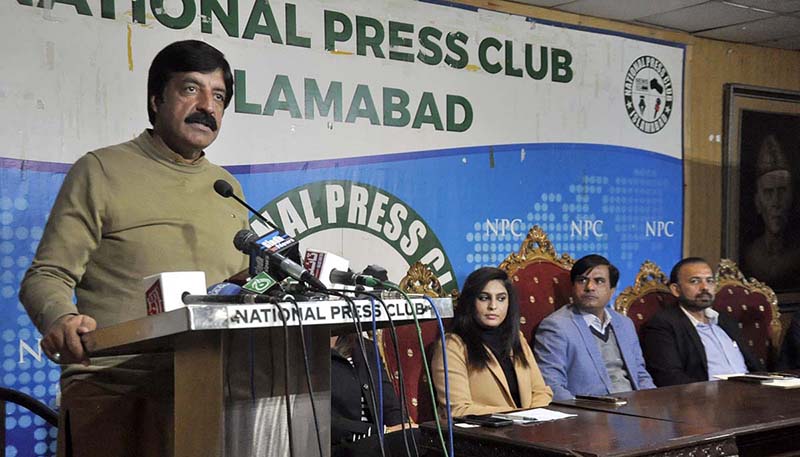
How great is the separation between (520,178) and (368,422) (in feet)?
6.30

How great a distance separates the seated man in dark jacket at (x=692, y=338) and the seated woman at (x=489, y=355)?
96 cm

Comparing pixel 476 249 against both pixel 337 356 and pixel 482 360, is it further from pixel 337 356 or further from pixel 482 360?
pixel 337 356

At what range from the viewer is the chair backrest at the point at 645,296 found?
481 cm

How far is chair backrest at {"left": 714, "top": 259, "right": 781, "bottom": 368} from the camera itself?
5.10m

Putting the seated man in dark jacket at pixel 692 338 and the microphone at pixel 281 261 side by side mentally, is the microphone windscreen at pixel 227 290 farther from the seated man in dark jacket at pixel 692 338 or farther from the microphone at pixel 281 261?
the seated man in dark jacket at pixel 692 338

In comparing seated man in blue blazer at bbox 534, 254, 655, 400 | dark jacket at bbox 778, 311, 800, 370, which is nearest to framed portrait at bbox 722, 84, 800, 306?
dark jacket at bbox 778, 311, 800, 370

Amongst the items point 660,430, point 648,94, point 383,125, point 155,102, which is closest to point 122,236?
point 155,102

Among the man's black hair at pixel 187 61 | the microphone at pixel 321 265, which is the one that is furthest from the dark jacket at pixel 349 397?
the microphone at pixel 321 265

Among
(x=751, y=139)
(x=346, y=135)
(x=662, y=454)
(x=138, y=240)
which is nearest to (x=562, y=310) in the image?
(x=346, y=135)

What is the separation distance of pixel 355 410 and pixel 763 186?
3.66 meters

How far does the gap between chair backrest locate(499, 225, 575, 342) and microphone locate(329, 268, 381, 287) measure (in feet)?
8.67

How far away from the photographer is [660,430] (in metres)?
2.72

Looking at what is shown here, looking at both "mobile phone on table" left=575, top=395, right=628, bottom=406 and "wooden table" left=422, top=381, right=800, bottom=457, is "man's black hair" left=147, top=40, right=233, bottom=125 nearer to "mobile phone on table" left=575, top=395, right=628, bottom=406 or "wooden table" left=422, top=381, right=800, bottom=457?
"wooden table" left=422, top=381, right=800, bottom=457

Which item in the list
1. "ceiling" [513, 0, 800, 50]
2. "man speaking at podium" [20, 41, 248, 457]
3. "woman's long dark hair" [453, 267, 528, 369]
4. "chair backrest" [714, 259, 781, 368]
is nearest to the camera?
"man speaking at podium" [20, 41, 248, 457]
